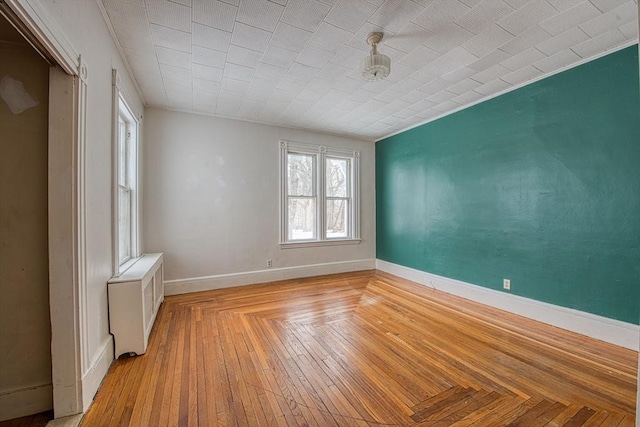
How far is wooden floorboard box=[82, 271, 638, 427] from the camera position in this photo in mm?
1520

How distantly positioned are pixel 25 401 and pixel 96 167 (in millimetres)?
1430

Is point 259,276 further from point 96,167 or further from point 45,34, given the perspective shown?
point 45,34

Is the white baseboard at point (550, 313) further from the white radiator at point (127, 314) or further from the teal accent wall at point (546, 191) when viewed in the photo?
the white radiator at point (127, 314)

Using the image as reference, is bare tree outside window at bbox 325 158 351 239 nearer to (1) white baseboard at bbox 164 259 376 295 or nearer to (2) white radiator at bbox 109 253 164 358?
(1) white baseboard at bbox 164 259 376 295

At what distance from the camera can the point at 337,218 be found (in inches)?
203

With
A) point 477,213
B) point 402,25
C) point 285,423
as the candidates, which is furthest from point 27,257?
point 477,213

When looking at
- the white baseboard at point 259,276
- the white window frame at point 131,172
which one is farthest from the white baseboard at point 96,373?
the white baseboard at point 259,276

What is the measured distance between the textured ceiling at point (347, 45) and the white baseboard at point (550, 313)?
2440 mm

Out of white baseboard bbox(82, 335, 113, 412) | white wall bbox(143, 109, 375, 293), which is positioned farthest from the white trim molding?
white wall bbox(143, 109, 375, 293)

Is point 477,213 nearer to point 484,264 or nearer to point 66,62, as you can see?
point 484,264

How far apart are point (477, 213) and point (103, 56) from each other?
13.7 ft

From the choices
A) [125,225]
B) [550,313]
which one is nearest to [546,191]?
[550,313]

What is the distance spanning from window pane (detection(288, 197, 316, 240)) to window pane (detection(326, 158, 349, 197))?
475 mm

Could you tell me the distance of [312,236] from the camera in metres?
4.88
